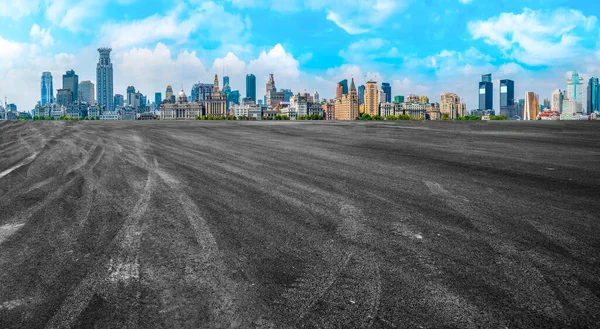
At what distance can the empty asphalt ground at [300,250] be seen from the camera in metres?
3.48

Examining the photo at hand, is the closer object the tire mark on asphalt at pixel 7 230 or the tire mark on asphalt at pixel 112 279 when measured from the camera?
the tire mark on asphalt at pixel 112 279

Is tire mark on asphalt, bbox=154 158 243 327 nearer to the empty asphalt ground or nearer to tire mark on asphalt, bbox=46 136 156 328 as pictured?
the empty asphalt ground

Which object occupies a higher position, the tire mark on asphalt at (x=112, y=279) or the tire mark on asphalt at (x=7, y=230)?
the tire mark on asphalt at (x=7, y=230)

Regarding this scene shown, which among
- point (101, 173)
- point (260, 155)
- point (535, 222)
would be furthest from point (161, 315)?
point (260, 155)

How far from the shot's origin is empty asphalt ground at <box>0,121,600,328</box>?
11.4ft

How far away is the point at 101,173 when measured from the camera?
10.3m

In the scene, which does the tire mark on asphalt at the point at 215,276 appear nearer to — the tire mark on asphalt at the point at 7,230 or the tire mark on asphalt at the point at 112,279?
the tire mark on asphalt at the point at 112,279

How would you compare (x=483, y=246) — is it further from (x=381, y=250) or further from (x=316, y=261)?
(x=316, y=261)

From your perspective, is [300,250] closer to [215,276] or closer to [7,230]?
[215,276]

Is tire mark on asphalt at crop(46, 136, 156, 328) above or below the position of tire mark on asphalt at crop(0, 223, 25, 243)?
below

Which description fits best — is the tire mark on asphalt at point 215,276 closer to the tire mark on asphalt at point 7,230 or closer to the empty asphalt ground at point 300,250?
the empty asphalt ground at point 300,250

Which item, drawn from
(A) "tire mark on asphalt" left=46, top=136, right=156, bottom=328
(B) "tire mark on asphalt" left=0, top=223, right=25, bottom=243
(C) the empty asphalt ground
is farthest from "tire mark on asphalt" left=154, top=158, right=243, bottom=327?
(B) "tire mark on asphalt" left=0, top=223, right=25, bottom=243

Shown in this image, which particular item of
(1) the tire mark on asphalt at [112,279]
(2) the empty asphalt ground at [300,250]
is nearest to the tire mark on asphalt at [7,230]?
(2) the empty asphalt ground at [300,250]

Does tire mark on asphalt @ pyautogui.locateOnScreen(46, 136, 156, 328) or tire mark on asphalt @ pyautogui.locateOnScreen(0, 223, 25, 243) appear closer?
tire mark on asphalt @ pyautogui.locateOnScreen(46, 136, 156, 328)
